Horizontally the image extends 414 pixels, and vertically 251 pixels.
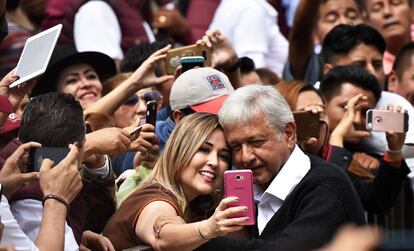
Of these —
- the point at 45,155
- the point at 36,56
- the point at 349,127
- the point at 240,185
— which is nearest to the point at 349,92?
the point at 349,127

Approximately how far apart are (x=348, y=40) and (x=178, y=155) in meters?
3.53

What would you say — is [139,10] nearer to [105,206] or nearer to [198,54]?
[198,54]

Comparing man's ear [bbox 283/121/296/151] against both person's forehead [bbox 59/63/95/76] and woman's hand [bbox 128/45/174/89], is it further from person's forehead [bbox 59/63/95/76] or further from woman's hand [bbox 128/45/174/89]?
person's forehead [bbox 59/63/95/76]

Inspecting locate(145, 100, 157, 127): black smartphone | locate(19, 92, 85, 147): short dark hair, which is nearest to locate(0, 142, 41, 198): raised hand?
locate(19, 92, 85, 147): short dark hair

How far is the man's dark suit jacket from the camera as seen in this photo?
17.9 feet

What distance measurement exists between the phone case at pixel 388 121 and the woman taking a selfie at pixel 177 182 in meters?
1.21

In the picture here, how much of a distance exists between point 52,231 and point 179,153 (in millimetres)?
868

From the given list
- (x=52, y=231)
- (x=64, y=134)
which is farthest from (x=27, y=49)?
(x=52, y=231)

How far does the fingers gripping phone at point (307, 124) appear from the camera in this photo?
705cm

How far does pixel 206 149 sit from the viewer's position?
19.1 ft

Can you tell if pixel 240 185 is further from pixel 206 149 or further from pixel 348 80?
pixel 348 80

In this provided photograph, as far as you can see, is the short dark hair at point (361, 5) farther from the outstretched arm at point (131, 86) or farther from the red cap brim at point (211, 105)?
the red cap brim at point (211, 105)

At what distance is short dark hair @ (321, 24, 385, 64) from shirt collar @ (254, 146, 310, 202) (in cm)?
334

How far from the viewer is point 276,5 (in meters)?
11.3
